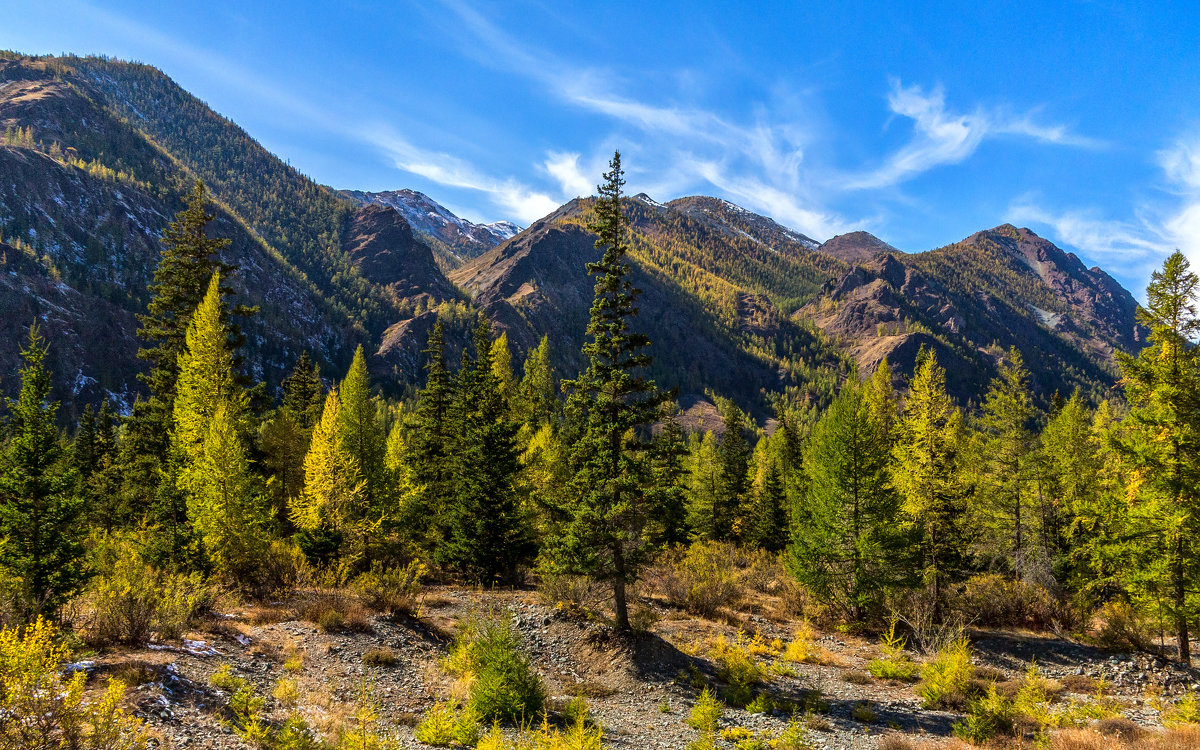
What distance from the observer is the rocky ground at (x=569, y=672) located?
406 inches

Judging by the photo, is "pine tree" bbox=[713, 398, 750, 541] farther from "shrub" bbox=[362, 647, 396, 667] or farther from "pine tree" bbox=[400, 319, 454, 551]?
"shrub" bbox=[362, 647, 396, 667]

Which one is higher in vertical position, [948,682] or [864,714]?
[948,682]

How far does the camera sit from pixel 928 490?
73.4 ft

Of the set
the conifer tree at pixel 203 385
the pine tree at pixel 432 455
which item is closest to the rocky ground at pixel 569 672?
the pine tree at pixel 432 455

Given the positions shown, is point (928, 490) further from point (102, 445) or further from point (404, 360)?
point (404, 360)

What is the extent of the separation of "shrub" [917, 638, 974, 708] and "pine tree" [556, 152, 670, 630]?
941cm

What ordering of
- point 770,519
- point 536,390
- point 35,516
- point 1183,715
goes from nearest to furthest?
point 35,516
point 1183,715
point 770,519
point 536,390

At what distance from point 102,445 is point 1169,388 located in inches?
2556

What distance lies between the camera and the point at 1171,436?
18047mm

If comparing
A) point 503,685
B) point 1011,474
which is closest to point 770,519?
point 1011,474

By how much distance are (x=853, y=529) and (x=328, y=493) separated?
23839 mm

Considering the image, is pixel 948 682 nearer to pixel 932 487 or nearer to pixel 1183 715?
pixel 1183 715

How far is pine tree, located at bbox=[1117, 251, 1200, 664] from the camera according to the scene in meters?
17.5

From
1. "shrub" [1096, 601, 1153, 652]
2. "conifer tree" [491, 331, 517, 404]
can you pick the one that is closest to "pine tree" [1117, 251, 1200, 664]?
"shrub" [1096, 601, 1153, 652]
